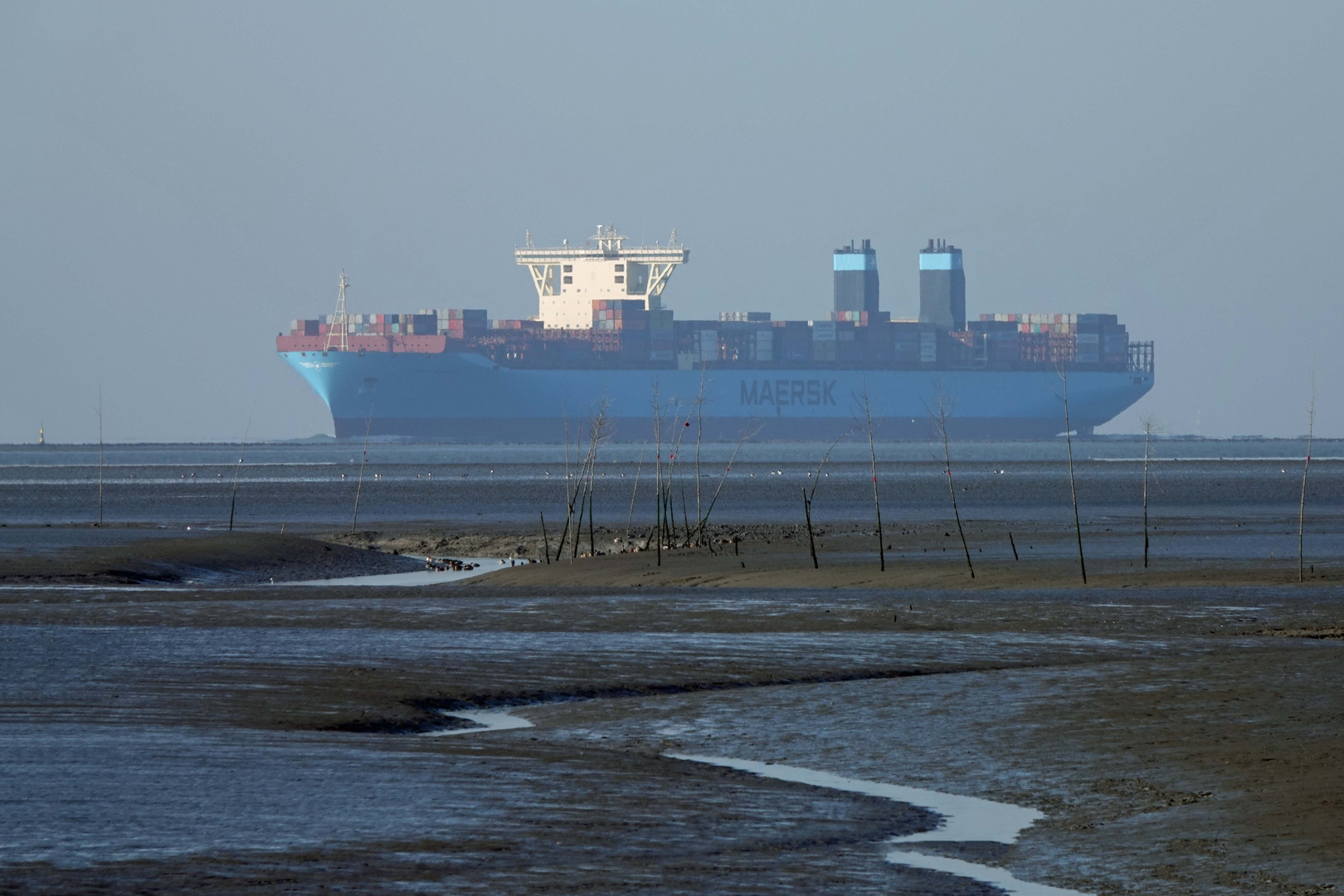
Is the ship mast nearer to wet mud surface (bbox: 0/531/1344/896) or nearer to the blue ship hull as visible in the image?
the blue ship hull

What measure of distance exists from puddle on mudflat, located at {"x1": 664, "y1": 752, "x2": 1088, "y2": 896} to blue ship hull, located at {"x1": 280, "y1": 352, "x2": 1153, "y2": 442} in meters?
117

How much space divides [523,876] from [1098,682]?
5.62 meters

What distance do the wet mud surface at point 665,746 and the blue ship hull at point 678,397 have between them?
112 meters

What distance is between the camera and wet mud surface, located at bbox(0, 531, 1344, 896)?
6.16 m

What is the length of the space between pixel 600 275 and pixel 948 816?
133 m

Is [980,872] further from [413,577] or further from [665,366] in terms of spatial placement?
[665,366]

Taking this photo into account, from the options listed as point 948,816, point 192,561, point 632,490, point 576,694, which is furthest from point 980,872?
point 632,490

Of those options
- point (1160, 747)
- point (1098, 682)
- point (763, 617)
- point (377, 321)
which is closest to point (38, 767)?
point (1160, 747)

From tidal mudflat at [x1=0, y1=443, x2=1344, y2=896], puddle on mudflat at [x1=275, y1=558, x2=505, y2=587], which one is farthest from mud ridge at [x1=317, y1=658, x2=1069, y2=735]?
puddle on mudflat at [x1=275, y1=558, x2=505, y2=587]

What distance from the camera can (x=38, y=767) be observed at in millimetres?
7707

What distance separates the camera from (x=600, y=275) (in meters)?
139

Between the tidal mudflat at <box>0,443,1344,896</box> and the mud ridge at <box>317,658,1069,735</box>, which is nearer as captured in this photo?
the tidal mudflat at <box>0,443,1344,896</box>

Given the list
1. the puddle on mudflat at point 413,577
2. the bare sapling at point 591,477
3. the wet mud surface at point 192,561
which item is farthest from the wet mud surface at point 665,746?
the bare sapling at point 591,477

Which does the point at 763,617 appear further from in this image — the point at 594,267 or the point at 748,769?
the point at 594,267
